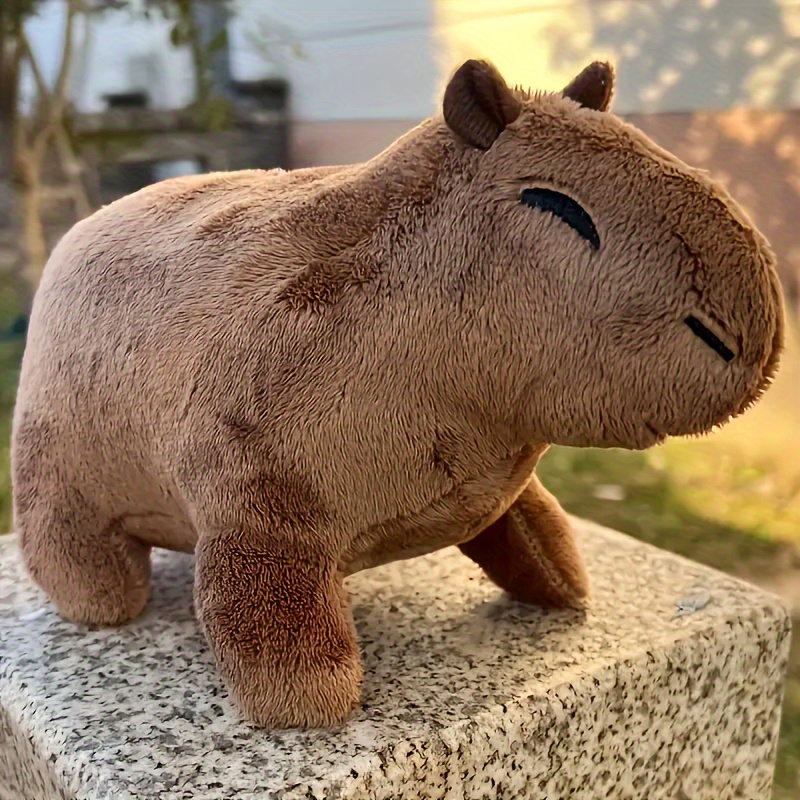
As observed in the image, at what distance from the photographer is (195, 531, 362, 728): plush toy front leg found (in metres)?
0.55

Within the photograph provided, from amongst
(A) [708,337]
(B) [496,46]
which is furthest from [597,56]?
(A) [708,337]

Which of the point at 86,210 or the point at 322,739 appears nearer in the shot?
the point at 322,739

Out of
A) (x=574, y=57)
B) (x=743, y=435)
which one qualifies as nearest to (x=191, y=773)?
(x=743, y=435)

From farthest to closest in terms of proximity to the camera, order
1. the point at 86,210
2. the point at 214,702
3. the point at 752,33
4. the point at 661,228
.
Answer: the point at 86,210
the point at 752,33
the point at 214,702
the point at 661,228

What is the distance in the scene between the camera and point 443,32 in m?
1.25

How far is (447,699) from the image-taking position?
1.97ft

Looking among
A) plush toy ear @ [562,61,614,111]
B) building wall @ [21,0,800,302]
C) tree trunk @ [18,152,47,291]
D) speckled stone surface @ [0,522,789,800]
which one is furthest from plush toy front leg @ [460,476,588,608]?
tree trunk @ [18,152,47,291]

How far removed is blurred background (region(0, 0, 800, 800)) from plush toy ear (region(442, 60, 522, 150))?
1.01 ft

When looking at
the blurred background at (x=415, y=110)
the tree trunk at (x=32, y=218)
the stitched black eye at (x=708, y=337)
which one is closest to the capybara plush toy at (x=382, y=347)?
the stitched black eye at (x=708, y=337)

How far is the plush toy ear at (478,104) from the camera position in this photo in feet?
1.65

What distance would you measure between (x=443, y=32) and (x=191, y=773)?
105cm

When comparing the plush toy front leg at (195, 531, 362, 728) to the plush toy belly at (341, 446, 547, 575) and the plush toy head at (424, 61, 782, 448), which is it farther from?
the plush toy head at (424, 61, 782, 448)

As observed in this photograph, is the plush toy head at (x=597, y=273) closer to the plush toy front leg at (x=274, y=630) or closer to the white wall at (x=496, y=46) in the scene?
the plush toy front leg at (x=274, y=630)

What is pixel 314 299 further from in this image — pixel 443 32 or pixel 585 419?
pixel 443 32
